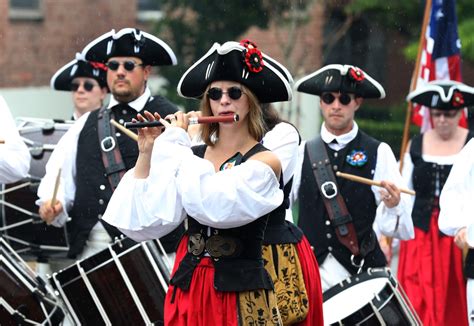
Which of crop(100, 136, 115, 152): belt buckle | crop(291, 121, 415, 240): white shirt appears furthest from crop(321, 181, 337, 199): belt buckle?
crop(100, 136, 115, 152): belt buckle

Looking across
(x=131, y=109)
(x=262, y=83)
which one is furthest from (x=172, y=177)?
(x=131, y=109)

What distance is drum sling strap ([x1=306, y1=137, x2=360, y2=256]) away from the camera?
7793 millimetres

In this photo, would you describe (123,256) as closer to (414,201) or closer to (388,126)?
(414,201)

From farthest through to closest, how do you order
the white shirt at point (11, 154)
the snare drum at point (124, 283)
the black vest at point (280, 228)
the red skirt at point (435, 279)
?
the red skirt at point (435, 279) → the white shirt at point (11, 154) → the snare drum at point (124, 283) → the black vest at point (280, 228)

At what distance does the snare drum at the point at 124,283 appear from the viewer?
7121 mm

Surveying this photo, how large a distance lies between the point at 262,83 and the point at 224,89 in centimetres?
19

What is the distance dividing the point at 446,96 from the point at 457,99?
8cm

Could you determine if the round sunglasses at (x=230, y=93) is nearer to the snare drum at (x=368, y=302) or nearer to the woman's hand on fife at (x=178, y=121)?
the woman's hand on fife at (x=178, y=121)

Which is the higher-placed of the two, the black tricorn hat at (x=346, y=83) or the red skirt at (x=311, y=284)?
the black tricorn hat at (x=346, y=83)

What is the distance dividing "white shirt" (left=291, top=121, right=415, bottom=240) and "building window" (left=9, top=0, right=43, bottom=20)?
12.8 m

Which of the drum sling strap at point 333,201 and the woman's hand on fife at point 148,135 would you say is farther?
the drum sling strap at point 333,201

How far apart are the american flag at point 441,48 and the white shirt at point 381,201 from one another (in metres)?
2.55

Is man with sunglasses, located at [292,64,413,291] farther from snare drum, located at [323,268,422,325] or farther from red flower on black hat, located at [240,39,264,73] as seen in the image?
red flower on black hat, located at [240,39,264,73]

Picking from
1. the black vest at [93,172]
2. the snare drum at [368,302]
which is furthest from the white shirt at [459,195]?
the black vest at [93,172]
